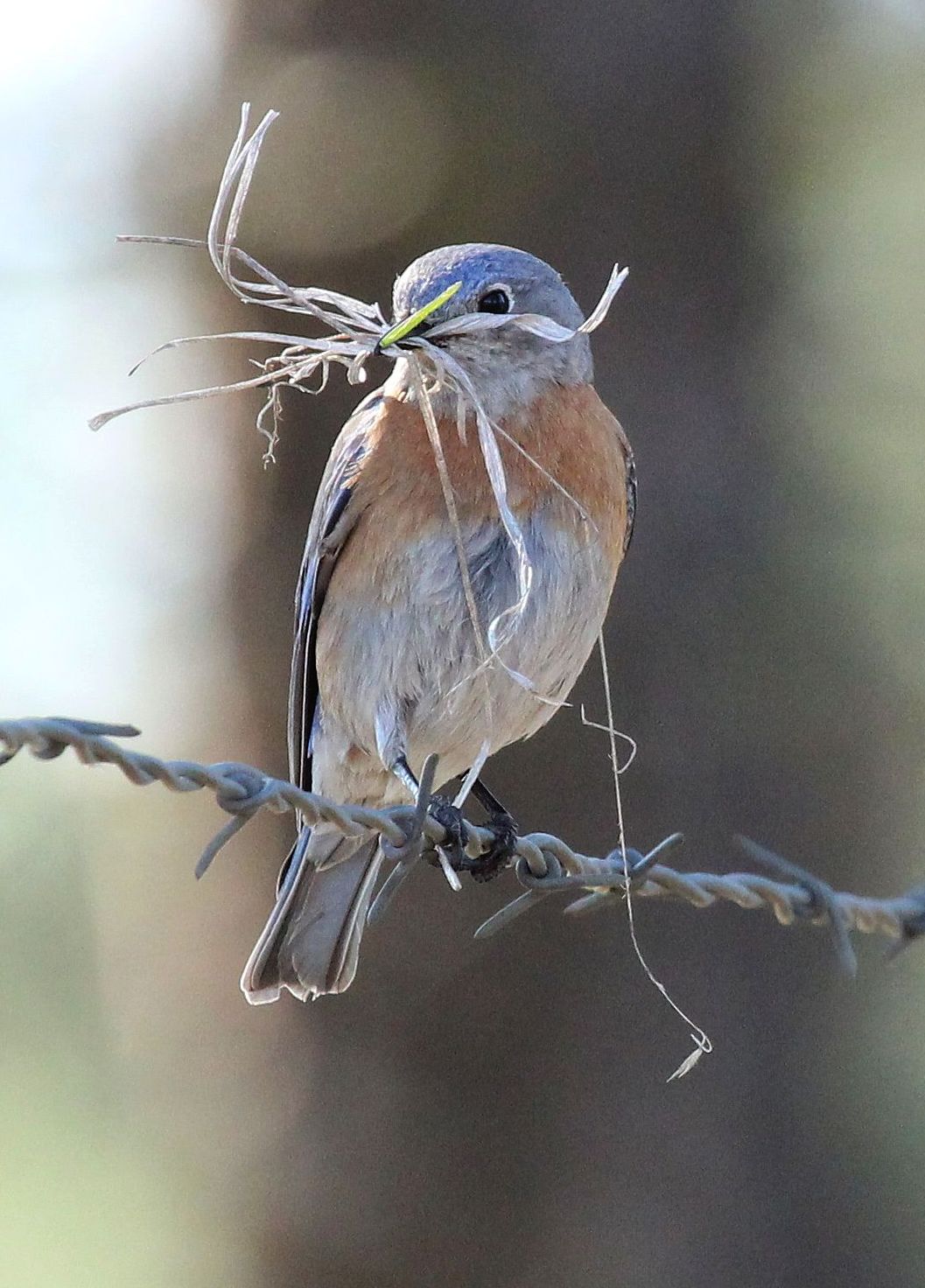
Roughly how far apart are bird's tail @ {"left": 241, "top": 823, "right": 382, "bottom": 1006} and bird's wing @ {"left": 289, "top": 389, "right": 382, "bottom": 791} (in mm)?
209

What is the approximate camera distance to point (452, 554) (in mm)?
3701

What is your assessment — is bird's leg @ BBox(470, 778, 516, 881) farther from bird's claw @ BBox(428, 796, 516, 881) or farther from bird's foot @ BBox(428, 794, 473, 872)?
bird's foot @ BBox(428, 794, 473, 872)

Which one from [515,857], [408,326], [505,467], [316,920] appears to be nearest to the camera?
[515,857]

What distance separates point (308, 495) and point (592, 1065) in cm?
223

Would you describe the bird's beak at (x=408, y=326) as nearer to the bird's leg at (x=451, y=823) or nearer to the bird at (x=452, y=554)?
the bird at (x=452, y=554)

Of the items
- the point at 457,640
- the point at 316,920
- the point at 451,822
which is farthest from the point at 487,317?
the point at 316,920

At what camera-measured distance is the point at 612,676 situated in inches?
220

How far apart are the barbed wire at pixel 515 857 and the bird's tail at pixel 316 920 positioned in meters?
1.25

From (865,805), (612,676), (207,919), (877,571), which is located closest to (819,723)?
(865,805)

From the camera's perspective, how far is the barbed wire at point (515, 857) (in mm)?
2008

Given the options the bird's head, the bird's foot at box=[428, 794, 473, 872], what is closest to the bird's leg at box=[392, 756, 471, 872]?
the bird's foot at box=[428, 794, 473, 872]

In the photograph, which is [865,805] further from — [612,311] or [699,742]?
[612,311]

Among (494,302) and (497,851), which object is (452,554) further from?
(497,851)

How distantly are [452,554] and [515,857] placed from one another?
0.96 meters
